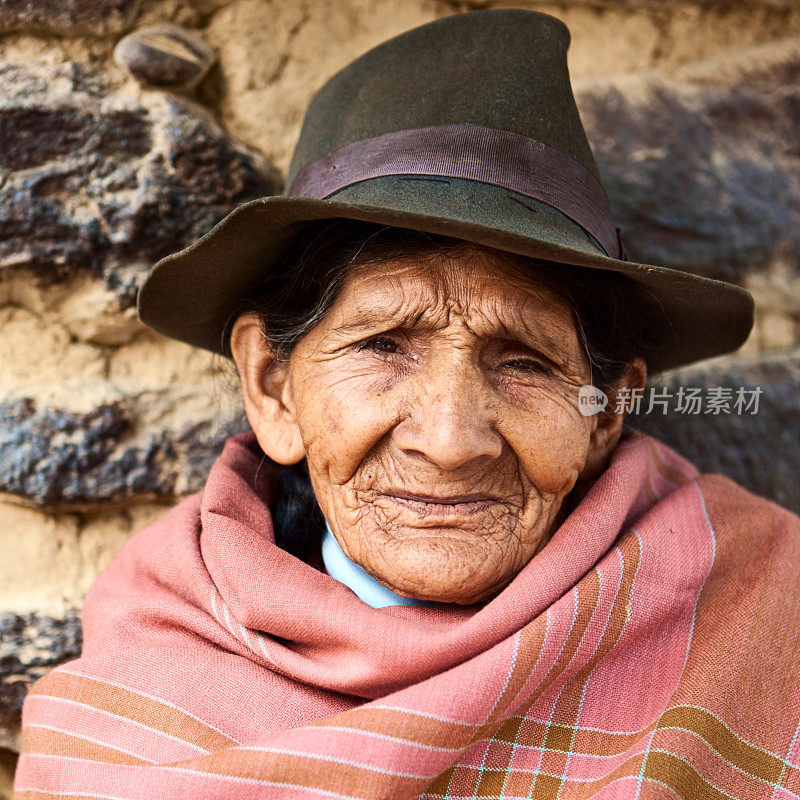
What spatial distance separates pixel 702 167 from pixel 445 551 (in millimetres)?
1374

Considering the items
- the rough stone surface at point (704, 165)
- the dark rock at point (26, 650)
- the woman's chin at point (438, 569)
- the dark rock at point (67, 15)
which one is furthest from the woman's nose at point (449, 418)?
the dark rock at point (67, 15)

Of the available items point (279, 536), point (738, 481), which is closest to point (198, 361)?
point (279, 536)

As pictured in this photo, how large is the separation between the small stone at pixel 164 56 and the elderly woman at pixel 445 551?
51 cm

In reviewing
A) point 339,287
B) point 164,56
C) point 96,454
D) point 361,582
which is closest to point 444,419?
point 339,287

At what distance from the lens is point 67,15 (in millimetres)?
1857

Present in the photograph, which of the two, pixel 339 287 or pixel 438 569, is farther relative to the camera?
pixel 339 287

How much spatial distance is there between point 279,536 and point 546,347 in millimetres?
736

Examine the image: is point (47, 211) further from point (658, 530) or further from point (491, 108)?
point (658, 530)

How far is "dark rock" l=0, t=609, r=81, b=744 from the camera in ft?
6.23

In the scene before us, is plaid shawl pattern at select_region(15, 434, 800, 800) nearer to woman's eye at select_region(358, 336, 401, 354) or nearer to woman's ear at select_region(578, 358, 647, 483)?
Answer: woman's ear at select_region(578, 358, 647, 483)

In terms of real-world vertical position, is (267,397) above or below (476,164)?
below

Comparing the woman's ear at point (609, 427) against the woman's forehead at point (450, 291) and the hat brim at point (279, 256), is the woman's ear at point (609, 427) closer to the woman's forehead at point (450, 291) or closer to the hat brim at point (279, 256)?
the hat brim at point (279, 256)

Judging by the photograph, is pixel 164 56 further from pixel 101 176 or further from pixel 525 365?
pixel 525 365

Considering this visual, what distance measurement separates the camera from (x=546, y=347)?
1543mm
